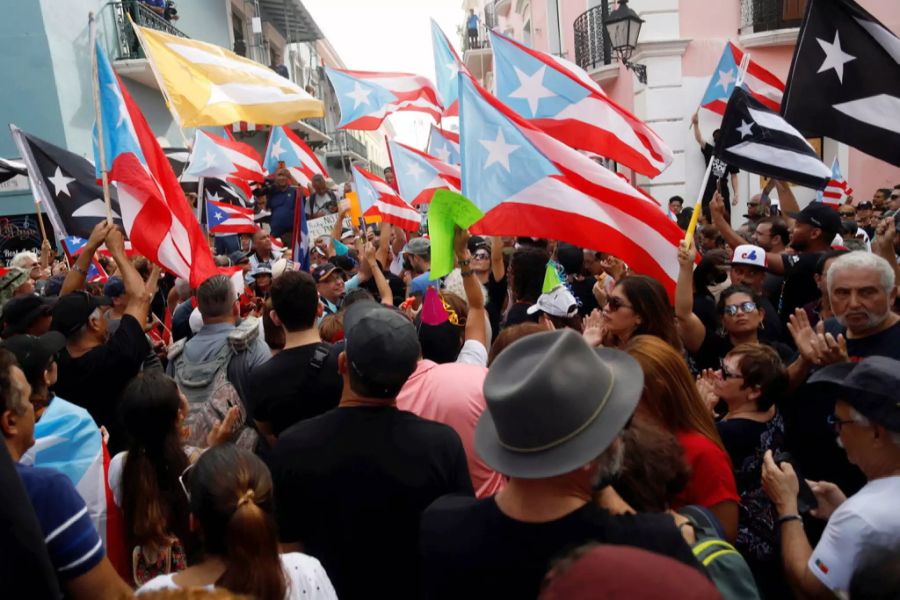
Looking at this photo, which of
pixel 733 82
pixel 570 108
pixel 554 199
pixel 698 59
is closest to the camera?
pixel 554 199

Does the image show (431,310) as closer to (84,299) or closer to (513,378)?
(84,299)

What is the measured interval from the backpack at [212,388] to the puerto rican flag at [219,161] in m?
4.30

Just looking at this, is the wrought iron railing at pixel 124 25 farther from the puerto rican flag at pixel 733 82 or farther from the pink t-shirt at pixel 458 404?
the pink t-shirt at pixel 458 404

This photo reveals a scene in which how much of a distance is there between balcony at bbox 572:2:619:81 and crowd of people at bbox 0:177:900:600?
14348 millimetres

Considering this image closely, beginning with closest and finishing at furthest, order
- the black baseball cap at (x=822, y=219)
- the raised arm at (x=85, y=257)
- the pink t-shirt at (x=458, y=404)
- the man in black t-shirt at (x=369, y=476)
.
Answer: the man in black t-shirt at (x=369, y=476), the pink t-shirt at (x=458, y=404), the raised arm at (x=85, y=257), the black baseball cap at (x=822, y=219)

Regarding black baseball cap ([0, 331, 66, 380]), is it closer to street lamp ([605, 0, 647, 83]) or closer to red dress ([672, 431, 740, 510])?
red dress ([672, 431, 740, 510])

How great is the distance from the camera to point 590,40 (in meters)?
17.8

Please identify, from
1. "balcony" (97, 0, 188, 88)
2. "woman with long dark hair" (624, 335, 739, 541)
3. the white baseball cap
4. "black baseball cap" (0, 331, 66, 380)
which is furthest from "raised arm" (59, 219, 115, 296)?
"balcony" (97, 0, 188, 88)

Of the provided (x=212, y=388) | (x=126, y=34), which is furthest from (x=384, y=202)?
(x=126, y=34)

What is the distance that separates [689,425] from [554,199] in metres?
2.21

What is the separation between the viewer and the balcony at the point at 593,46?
17.2 metres

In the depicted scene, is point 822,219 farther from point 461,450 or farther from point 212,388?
point 212,388

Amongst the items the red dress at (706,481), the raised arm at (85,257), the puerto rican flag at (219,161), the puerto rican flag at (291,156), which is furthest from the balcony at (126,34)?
the red dress at (706,481)

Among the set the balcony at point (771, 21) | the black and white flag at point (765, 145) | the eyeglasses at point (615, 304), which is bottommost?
the eyeglasses at point (615, 304)
